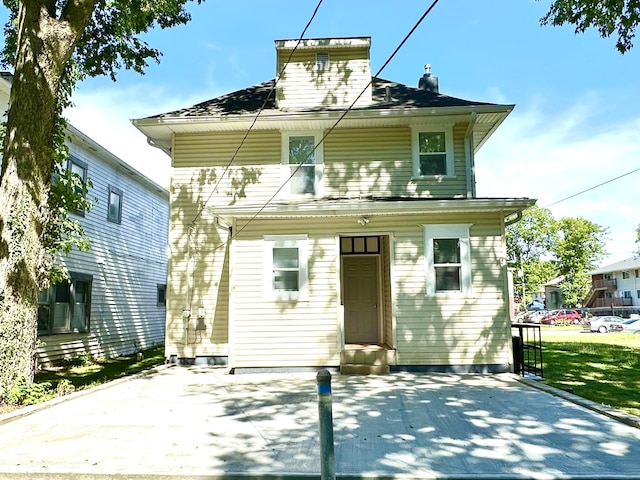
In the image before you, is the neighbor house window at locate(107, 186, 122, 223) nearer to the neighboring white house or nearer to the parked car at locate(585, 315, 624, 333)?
the neighboring white house

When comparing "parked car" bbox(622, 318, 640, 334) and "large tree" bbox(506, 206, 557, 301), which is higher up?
"large tree" bbox(506, 206, 557, 301)

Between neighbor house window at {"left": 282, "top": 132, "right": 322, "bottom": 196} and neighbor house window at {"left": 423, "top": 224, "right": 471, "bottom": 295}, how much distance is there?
3079 millimetres

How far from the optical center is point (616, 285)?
5075 cm

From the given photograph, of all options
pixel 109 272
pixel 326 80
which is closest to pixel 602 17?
pixel 326 80

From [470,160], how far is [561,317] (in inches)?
1440

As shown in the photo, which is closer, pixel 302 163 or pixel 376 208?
pixel 376 208

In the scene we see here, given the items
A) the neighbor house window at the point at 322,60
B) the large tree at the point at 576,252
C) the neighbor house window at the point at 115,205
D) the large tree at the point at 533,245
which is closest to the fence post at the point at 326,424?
the neighbor house window at the point at 322,60

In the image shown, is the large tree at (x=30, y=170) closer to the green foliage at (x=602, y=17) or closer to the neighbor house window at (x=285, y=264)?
the neighbor house window at (x=285, y=264)

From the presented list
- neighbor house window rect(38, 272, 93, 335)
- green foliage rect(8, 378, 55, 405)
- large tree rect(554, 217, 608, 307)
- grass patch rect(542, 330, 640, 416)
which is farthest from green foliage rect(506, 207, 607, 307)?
green foliage rect(8, 378, 55, 405)

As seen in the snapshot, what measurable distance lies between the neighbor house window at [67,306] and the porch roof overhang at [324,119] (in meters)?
4.97

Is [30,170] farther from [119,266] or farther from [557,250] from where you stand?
[557,250]

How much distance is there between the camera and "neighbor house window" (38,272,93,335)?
1166 centimetres

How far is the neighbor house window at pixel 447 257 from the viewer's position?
31.1 ft

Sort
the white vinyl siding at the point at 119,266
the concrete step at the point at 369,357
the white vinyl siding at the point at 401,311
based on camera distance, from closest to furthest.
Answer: the concrete step at the point at 369,357
the white vinyl siding at the point at 401,311
the white vinyl siding at the point at 119,266
